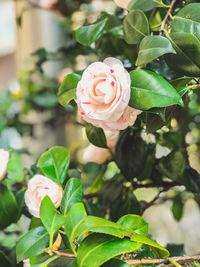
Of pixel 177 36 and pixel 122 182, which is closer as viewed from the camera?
pixel 177 36

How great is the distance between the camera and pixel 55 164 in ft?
1.57

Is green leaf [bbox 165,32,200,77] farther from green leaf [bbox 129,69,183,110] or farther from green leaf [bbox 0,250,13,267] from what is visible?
green leaf [bbox 0,250,13,267]

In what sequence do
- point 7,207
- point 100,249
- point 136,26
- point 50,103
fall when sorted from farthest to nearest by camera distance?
point 50,103 < point 7,207 < point 136,26 < point 100,249

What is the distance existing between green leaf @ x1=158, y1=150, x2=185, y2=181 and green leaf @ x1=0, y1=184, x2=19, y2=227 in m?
0.24

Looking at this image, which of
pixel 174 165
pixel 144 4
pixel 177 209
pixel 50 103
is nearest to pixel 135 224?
pixel 174 165

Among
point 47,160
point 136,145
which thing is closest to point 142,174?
point 136,145

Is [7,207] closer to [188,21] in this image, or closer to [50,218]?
[50,218]

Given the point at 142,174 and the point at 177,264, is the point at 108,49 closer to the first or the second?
the point at 142,174

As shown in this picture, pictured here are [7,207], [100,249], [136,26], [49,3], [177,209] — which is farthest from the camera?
[49,3]

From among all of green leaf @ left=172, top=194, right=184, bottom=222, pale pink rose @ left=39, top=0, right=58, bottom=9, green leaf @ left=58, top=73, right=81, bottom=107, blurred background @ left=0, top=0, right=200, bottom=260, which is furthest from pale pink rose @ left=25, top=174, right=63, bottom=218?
pale pink rose @ left=39, top=0, right=58, bottom=9

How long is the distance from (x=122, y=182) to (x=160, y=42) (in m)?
0.30

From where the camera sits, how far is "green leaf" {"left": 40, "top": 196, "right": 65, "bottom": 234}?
0.36m

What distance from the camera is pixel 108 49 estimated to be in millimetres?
616

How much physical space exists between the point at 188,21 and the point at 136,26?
0.06 meters
